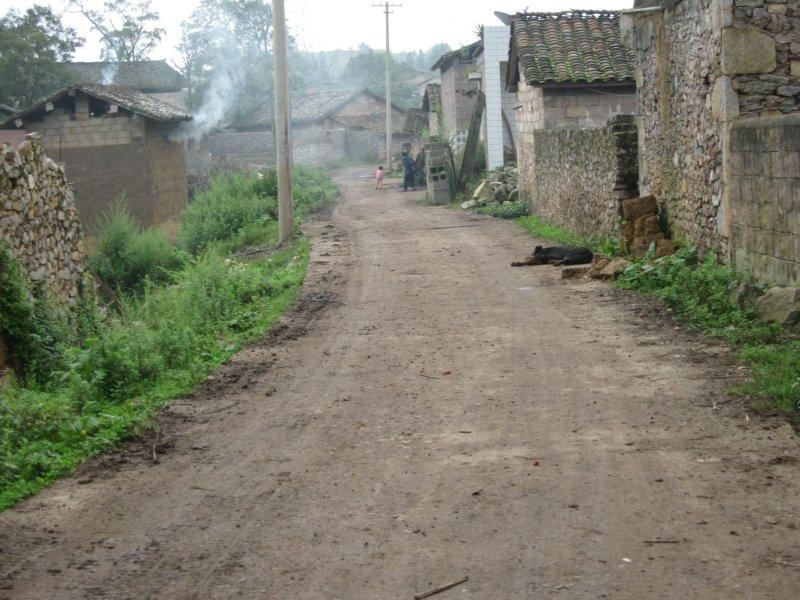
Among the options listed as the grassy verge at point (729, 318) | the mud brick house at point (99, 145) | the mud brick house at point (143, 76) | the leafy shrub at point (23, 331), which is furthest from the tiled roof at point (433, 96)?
the leafy shrub at point (23, 331)

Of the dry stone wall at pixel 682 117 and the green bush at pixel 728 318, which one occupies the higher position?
the dry stone wall at pixel 682 117

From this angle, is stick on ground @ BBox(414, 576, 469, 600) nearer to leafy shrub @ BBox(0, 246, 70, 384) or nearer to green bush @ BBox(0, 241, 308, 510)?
green bush @ BBox(0, 241, 308, 510)

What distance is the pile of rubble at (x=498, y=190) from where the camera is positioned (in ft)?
87.8

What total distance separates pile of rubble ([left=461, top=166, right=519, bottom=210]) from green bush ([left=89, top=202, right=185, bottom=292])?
1032 centimetres

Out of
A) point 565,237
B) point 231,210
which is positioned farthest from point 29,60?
point 565,237

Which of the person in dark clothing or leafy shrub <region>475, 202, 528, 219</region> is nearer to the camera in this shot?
leafy shrub <region>475, 202, 528, 219</region>

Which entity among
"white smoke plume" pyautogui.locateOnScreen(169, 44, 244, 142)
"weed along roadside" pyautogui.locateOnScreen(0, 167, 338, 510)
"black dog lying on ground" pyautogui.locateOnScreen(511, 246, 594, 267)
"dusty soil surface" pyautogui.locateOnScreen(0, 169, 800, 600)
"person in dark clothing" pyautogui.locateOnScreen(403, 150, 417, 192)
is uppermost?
"white smoke plume" pyautogui.locateOnScreen(169, 44, 244, 142)

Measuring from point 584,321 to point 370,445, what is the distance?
4.76m

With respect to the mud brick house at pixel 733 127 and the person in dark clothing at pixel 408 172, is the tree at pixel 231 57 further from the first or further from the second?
the mud brick house at pixel 733 127

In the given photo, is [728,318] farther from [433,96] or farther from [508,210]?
[433,96]

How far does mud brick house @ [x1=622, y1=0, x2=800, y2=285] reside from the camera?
33.0 ft

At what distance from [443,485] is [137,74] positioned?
65622 mm

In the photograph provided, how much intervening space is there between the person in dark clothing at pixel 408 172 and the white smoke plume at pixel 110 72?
35.8 meters

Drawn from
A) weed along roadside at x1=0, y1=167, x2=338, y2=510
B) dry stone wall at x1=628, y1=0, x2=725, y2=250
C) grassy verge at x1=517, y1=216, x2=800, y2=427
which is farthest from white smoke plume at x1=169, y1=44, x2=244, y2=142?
grassy verge at x1=517, y1=216, x2=800, y2=427
